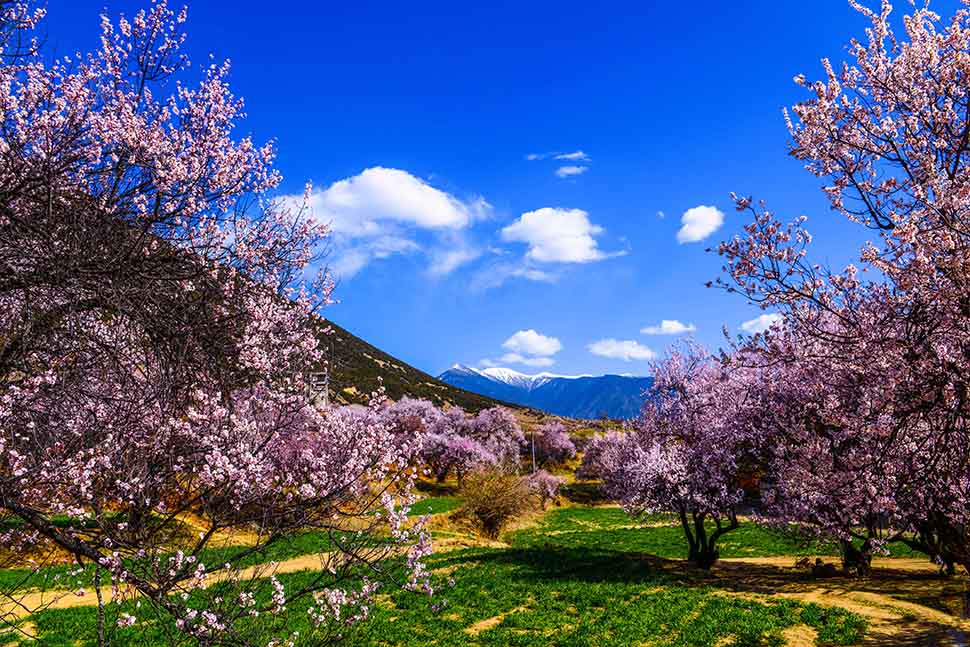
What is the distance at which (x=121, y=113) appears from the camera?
23.9ft

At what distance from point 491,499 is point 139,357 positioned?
90.4 feet

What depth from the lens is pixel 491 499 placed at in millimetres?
31594

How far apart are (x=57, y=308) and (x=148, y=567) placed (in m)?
2.20

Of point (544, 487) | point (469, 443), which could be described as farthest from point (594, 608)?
point (469, 443)

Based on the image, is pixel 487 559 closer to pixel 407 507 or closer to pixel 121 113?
pixel 407 507

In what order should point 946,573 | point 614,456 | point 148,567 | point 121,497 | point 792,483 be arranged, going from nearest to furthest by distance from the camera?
point 148,567 < point 121,497 < point 792,483 < point 946,573 < point 614,456

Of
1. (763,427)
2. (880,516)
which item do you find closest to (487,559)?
(763,427)

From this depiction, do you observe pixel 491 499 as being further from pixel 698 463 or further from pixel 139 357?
pixel 139 357

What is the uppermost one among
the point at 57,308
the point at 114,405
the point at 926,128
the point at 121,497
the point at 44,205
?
the point at 926,128

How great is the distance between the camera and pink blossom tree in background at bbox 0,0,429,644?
4.32 m

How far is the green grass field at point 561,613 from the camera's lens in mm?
12914

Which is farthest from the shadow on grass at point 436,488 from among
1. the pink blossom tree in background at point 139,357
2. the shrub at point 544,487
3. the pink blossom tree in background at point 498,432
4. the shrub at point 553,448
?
the pink blossom tree in background at point 139,357

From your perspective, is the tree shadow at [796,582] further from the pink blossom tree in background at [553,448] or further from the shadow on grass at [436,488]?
the pink blossom tree in background at [553,448]

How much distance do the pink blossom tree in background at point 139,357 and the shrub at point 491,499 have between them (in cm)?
2309
